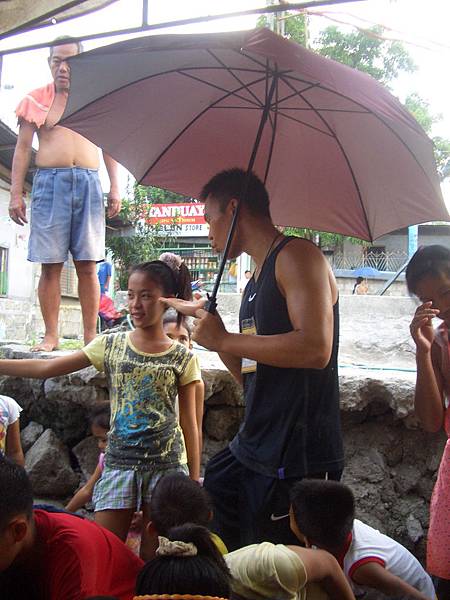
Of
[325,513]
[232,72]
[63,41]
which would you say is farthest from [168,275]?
[63,41]

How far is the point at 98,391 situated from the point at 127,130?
1594 mm

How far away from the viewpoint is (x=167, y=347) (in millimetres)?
2699

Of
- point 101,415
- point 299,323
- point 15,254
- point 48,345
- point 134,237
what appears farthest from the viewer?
point 134,237

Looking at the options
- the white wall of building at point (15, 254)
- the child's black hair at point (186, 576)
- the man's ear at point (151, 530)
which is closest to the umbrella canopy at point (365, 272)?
the white wall of building at point (15, 254)

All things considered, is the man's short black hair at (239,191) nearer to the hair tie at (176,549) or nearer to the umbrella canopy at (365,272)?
the hair tie at (176,549)

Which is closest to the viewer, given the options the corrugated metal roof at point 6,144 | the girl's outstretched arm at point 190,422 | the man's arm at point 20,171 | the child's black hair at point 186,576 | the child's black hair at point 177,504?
the child's black hair at point 186,576

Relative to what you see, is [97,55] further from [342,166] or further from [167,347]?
[167,347]

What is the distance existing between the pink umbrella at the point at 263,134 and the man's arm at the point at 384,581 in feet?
4.63

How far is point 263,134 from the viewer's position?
8.26 feet

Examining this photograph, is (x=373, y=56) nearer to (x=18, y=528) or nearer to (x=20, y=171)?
(x=20, y=171)

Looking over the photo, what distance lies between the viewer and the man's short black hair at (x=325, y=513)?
2.03m

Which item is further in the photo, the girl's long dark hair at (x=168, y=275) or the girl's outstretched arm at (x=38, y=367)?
the girl's long dark hair at (x=168, y=275)

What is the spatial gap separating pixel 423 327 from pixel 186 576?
1.30m

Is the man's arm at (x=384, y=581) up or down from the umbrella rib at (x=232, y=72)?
down
